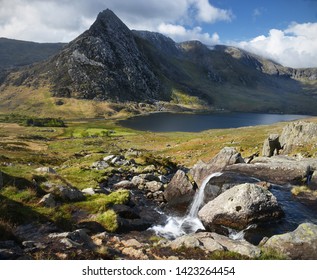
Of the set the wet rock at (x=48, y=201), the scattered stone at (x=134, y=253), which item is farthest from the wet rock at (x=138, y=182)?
the scattered stone at (x=134, y=253)

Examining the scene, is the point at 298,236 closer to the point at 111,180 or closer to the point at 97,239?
the point at 97,239

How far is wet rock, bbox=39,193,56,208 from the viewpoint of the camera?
24.7 m

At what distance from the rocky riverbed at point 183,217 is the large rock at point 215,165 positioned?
0.42 ft

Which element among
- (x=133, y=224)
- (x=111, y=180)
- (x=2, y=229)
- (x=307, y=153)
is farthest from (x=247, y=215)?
(x=307, y=153)

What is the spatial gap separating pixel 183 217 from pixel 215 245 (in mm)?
12976

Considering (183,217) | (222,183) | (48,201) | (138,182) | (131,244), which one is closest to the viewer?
(131,244)

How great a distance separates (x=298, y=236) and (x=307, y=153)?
107ft

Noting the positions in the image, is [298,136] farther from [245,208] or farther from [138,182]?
[245,208]

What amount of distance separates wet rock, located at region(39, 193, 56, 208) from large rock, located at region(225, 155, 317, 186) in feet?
72.7

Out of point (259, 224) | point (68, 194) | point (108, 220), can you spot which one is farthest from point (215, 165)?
point (68, 194)

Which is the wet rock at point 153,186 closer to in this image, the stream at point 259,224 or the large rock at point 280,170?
the stream at point 259,224

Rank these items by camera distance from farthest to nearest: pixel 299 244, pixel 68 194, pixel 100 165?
pixel 100 165
pixel 68 194
pixel 299 244

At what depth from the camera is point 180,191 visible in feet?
118

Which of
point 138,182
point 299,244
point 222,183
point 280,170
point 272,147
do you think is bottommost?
point 138,182
